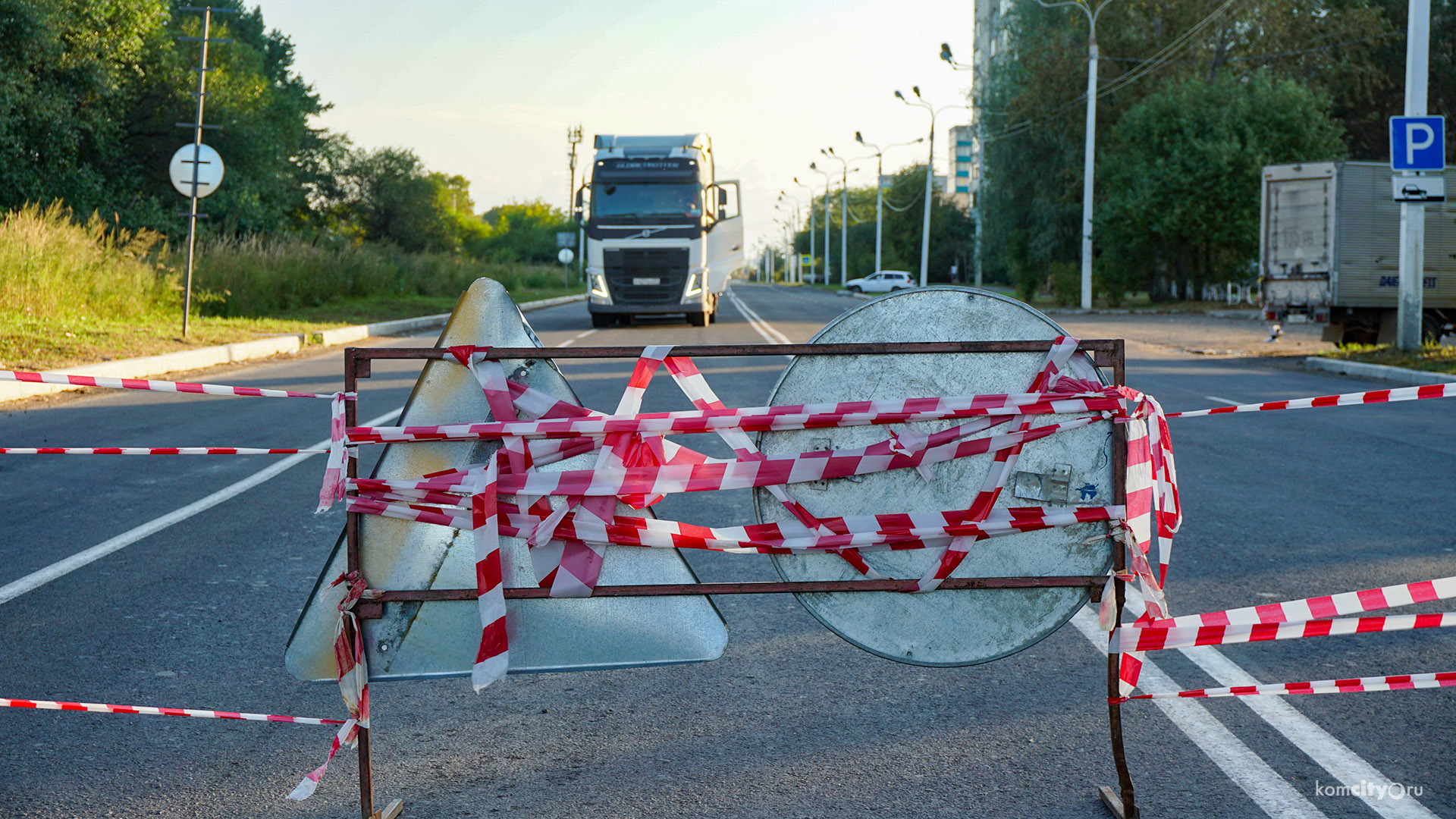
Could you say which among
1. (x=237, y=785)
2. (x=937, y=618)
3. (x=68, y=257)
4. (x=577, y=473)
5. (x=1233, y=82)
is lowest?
(x=237, y=785)

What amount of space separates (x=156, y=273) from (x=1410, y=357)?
68.1 ft

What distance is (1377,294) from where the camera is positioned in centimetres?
2086

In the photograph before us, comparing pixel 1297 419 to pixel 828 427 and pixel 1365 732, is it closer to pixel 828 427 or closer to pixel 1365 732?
pixel 1365 732

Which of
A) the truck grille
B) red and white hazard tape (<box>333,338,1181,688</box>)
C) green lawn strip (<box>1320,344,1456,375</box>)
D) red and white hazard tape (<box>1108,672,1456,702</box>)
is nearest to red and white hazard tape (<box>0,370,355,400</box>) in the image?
red and white hazard tape (<box>333,338,1181,688</box>)

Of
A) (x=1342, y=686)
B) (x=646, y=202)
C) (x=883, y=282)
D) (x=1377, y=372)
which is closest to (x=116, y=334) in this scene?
(x=646, y=202)

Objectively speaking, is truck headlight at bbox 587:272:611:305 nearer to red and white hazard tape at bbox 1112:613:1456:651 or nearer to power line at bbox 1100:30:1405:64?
red and white hazard tape at bbox 1112:613:1456:651

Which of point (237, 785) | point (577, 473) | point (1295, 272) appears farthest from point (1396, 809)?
point (1295, 272)

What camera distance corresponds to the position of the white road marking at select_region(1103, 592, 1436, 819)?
10.0 feet

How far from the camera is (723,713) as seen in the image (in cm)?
385

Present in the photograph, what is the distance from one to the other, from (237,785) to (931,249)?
95.6 metres

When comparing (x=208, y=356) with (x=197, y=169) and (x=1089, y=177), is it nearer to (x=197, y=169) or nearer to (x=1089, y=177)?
(x=197, y=169)

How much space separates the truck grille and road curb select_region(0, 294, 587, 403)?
4813mm

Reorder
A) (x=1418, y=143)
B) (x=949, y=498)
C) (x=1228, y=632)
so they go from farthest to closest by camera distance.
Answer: (x=1418, y=143), (x=949, y=498), (x=1228, y=632)

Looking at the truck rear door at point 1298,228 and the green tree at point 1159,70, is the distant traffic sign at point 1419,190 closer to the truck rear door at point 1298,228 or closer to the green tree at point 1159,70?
the truck rear door at point 1298,228
